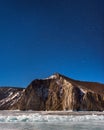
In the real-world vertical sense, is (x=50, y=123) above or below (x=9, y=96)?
below

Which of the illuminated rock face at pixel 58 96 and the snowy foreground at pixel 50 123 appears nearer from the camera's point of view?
the snowy foreground at pixel 50 123

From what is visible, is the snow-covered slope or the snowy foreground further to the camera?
the snow-covered slope

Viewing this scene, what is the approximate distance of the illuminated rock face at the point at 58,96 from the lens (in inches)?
5172

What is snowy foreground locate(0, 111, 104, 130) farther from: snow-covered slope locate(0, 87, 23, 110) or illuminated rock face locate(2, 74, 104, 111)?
snow-covered slope locate(0, 87, 23, 110)

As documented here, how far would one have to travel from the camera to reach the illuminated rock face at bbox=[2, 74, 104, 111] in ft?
431

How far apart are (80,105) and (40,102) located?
18527 mm

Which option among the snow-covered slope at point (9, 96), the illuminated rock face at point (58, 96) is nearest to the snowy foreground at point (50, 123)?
the illuminated rock face at point (58, 96)

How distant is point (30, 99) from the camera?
14062 cm

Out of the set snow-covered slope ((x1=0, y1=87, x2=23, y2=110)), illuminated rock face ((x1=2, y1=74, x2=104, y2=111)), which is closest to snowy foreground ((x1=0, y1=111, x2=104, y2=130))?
illuminated rock face ((x1=2, y1=74, x2=104, y2=111))

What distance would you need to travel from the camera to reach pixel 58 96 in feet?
454

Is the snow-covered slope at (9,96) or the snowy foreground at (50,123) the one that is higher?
the snow-covered slope at (9,96)

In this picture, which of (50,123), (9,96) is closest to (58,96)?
(9,96)

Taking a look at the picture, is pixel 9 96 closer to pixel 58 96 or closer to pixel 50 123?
pixel 58 96

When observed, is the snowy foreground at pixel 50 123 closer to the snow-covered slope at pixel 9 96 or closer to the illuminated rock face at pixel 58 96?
the illuminated rock face at pixel 58 96
